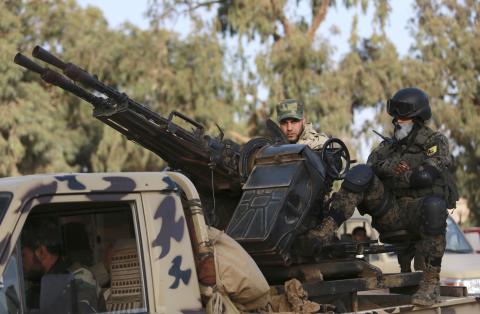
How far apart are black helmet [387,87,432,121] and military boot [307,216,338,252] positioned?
99 centimetres

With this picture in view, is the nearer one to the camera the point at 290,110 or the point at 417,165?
the point at 417,165

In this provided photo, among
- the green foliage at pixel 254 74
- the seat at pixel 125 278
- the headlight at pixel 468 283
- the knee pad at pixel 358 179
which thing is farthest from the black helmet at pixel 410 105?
the green foliage at pixel 254 74

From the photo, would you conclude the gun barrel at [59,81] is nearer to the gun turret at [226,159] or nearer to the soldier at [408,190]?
the gun turret at [226,159]

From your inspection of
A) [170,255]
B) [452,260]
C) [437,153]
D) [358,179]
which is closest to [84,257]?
[170,255]

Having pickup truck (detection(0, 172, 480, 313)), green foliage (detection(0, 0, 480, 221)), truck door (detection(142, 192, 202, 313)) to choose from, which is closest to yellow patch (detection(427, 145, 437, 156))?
pickup truck (detection(0, 172, 480, 313))

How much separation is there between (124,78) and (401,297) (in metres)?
22.6

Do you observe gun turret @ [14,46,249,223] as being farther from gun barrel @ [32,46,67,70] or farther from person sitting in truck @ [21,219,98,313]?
person sitting in truck @ [21,219,98,313]

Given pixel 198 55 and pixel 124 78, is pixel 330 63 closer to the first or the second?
pixel 198 55

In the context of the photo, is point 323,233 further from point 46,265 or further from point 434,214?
point 46,265

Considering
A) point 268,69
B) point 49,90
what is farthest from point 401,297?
point 49,90

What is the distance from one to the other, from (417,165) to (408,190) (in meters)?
0.17

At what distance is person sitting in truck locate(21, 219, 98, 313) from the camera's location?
4.15 m

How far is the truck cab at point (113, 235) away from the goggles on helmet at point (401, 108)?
7.24ft

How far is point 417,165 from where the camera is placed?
6309mm
